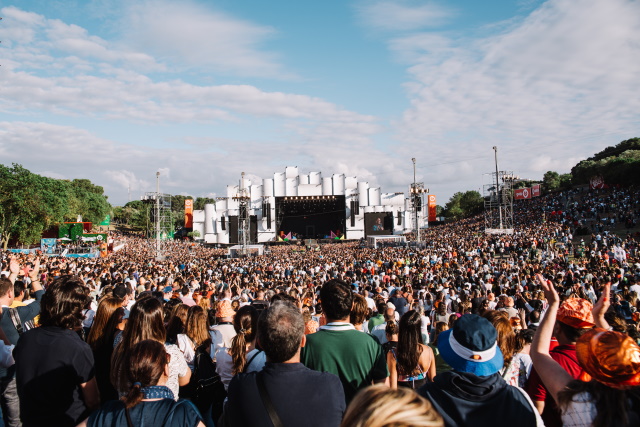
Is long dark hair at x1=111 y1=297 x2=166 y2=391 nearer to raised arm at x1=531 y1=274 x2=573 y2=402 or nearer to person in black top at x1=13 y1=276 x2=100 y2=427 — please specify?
person in black top at x1=13 y1=276 x2=100 y2=427

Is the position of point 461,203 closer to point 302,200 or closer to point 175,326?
point 302,200

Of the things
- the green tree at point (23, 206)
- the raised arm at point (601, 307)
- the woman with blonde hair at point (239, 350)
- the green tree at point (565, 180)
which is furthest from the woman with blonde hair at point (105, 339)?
the green tree at point (565, 180)

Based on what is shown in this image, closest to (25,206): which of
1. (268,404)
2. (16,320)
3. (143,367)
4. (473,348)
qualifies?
(16,320)

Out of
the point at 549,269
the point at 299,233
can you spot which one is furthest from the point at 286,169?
the point at 549,269

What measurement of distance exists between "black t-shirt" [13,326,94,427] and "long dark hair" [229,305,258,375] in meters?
1.04

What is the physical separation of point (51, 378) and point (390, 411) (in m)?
2.62

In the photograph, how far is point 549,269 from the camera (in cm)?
1367

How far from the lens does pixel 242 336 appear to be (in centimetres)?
354

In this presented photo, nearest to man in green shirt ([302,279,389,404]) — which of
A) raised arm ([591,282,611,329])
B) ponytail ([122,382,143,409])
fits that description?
ponytail ([122,382,143,409])

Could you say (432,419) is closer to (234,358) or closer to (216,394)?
(234,358)

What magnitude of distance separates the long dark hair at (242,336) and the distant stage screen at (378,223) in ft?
163

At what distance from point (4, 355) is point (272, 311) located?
2.83 meters

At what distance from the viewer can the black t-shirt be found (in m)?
2.90

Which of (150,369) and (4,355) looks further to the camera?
(4,355)
